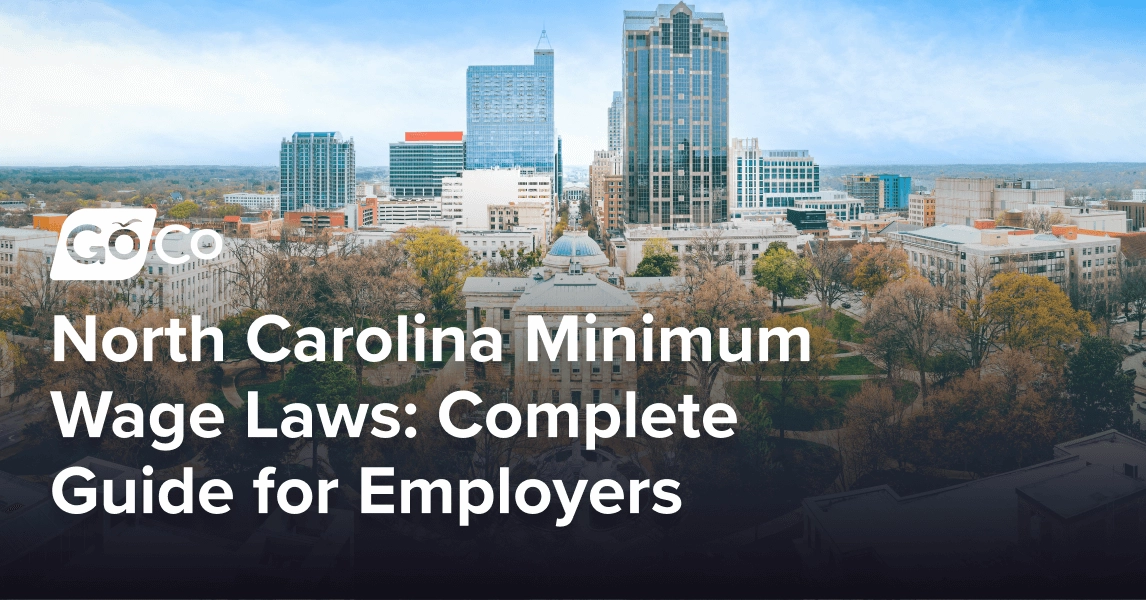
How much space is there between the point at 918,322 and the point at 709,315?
3.48 m

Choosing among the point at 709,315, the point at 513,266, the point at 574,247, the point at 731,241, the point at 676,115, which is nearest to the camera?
the point at 709,315

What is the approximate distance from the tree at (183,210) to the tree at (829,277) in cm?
2693

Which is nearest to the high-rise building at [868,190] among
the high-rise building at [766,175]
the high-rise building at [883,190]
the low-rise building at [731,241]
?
the high-rise building at [883,190]

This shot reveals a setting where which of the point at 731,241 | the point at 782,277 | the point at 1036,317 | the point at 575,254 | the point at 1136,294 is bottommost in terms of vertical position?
the point at 1036,317

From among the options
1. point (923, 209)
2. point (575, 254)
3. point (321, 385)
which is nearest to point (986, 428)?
point (321, 385)

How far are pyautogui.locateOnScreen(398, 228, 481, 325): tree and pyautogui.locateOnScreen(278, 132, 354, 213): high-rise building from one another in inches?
890

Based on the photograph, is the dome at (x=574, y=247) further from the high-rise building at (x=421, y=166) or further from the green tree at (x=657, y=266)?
the high-rise building at (x=421, y=166)

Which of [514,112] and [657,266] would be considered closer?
[657,266]

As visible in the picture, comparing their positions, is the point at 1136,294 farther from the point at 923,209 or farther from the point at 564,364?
the point at 923,209

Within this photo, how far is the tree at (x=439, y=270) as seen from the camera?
21.3m

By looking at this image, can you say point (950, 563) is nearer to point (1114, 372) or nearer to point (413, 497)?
point (1114, 372)

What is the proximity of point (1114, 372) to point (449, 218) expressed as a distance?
39.4 meters

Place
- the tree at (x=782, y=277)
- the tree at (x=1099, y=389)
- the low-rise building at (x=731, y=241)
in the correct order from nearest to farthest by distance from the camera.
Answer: the tree at (x=1099, y=389), the tree at (x=782, y=277), the low-rise building at (x=731, y=241)

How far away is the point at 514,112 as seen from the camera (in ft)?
271
